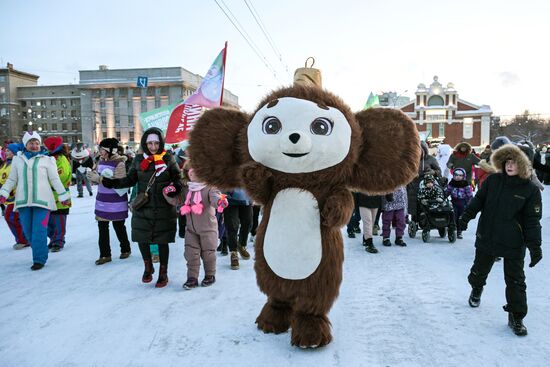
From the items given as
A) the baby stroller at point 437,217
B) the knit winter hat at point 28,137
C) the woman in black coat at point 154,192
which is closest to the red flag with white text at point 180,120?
the knit winter hat at point 28,137

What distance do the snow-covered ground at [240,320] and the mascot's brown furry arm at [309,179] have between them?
1.33ft

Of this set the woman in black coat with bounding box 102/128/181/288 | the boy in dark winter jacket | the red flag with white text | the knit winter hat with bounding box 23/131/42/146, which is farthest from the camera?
the red flag with white text

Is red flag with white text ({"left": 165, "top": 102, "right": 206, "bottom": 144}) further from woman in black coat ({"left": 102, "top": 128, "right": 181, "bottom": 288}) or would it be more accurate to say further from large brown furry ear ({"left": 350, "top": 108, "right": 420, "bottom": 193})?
large brown furry ear ({"left": 350, "top": 108, "right": 420, "bottom": 193})

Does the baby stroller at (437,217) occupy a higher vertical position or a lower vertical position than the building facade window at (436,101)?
lower

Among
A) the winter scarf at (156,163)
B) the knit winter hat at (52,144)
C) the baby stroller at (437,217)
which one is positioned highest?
the knit winter hat at (52,144)

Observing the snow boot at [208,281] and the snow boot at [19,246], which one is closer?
the snow boot at [208,281]

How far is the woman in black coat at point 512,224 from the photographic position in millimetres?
3348

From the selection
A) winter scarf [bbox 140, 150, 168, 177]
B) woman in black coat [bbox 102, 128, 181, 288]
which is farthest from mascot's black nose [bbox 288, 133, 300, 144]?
winter scarf [bbox 140, 150, 168, 177]

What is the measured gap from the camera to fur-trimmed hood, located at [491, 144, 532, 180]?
3434mm

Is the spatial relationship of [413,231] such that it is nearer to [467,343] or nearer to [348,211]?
[467,343]

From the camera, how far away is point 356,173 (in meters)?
3.27

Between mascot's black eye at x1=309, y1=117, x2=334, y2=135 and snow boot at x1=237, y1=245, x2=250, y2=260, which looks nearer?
mascot's black eye at x1=309, y1=117, x2=334, y2=135

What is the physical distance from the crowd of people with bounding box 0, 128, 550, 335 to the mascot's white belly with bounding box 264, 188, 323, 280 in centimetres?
96

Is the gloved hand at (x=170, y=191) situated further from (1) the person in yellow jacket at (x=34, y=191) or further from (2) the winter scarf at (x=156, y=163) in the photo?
(1) the person in yellow jacket at (x=34, y=191)
